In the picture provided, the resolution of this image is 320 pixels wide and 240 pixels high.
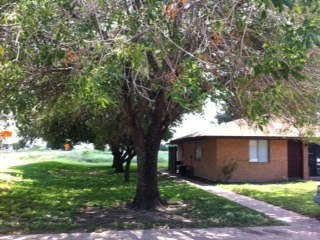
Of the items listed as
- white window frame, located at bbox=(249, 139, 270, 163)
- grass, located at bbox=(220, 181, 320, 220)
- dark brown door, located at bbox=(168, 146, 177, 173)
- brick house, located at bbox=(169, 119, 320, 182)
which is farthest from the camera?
dark brown door, located at bbox=(168, 146, 177, 173)

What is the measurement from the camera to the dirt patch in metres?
11.4

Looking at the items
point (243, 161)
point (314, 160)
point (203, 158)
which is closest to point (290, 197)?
point (243, 161)

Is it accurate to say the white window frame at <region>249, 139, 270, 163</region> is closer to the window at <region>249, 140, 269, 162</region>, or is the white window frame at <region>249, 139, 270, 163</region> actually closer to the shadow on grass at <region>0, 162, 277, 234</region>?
the window at <region>249, 140, 269, 162</region>

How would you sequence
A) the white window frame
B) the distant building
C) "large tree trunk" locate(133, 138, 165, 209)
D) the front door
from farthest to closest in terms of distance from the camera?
the front door < the white window frame < the distant building < "large tree trunk" locate(133, 138, 165, 209)

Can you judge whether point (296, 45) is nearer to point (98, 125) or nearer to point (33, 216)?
point (33, 216)

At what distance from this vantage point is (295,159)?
27.5 meters

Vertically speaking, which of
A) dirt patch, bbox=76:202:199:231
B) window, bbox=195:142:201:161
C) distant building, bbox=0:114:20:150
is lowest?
dirt patch, bbox=76:202:199:231

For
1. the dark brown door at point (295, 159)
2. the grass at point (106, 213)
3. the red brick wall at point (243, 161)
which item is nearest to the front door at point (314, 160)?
the dark brown door at point (295, 159)

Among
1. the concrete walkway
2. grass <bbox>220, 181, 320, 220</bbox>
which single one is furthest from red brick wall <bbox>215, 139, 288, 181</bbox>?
the concrete walkway

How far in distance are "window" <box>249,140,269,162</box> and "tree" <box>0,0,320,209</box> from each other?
17371mm

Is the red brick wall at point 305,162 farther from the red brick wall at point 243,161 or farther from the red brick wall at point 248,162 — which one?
the red brick wall at point 248,162

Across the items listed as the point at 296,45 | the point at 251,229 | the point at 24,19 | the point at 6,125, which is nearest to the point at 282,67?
the point at 296,45

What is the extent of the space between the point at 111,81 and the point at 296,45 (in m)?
2.99

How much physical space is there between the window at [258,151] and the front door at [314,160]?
3.11 metres
